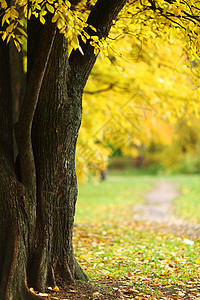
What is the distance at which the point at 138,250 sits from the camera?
24.6ft

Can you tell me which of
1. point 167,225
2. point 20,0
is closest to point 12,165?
point 20,0

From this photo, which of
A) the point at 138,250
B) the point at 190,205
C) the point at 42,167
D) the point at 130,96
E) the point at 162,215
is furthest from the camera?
the point at 190,205

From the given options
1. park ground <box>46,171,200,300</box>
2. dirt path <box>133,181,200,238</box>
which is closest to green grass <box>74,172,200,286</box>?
park ground <box>46,171,200,300</box>

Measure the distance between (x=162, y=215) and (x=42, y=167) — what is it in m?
9.47

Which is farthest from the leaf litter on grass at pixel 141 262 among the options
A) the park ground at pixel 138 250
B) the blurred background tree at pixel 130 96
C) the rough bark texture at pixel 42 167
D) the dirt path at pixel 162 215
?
the blurred background tree at pixel 130 96

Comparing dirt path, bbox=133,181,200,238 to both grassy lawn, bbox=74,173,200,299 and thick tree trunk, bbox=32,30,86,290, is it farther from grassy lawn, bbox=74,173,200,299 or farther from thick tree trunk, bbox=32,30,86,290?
thick tree trunk, bbox=32,30,86,290

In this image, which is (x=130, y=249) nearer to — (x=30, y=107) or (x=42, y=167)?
(x=42, y=167)

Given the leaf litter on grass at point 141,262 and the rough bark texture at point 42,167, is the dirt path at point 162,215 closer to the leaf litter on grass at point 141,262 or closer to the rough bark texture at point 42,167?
the leaf litter on grass at point 141,262

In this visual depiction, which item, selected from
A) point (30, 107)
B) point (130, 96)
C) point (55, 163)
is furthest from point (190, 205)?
point (30, 107)

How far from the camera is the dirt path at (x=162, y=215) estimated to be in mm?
10367

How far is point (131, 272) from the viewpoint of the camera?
5.76 meters

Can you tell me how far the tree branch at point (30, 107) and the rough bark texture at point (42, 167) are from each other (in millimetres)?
11

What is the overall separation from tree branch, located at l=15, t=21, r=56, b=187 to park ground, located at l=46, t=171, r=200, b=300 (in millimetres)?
1505

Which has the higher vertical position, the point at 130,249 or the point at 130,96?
the point at 130,96
